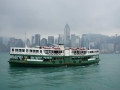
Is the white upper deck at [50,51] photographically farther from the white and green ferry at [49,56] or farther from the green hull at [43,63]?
the green hull at [43,63]

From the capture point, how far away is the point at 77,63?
43.8 metres

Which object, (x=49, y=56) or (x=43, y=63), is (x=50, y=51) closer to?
(x=49, y=56)

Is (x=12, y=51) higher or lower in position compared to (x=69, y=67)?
higher

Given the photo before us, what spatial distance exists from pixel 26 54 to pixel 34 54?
1.80 m

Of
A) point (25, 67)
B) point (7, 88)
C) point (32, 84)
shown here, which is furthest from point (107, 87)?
point (25, 67)

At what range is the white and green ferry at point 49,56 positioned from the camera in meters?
40.0

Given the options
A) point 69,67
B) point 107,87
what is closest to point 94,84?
point 107,87

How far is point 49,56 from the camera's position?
4103 centimetres

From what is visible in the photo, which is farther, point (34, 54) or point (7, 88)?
point (34, 54)

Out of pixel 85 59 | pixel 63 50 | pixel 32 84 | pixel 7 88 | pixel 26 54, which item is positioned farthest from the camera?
pixel 85 59

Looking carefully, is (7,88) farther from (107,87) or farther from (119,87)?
(119,87)

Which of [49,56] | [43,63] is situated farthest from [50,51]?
[43,63]

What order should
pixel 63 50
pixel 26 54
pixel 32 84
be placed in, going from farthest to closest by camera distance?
1. pixel 63 50
2. pixel 26 54
3. pixel 32 84

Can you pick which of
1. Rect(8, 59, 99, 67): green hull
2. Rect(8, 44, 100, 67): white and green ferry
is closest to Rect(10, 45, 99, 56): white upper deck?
Rect(8, 44, 100, 67): white and green ferry
